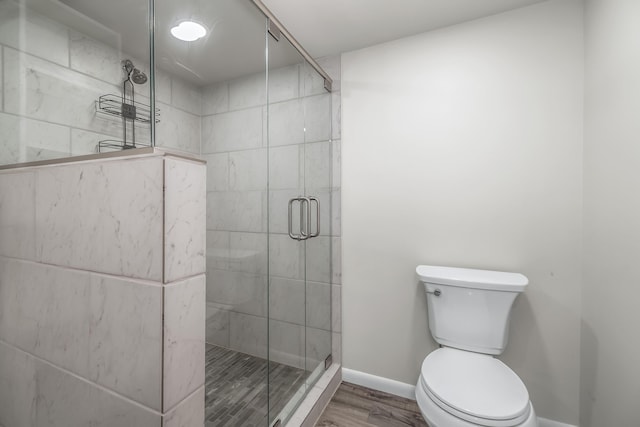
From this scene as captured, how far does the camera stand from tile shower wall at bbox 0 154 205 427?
66 centimetres

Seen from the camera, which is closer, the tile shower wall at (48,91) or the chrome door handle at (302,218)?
the tile shower wall at (48,91)

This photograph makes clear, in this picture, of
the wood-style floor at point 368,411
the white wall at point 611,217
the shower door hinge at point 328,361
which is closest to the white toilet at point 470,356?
the white wall at point 611,217

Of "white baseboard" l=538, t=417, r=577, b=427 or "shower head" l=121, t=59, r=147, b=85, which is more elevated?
"shower head" l=121, t=59, r=147, b=85

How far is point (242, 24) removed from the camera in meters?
1.22

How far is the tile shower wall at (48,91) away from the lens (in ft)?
3.10

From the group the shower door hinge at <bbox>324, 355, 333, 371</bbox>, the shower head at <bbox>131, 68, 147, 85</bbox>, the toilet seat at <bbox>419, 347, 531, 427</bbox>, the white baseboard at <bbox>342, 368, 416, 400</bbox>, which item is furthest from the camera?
the shower door hinge at <bbox>324, 355, 333, 371</bbox>

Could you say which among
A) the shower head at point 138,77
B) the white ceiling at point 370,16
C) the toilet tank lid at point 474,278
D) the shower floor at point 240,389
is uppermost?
the white ceiling at point 370,16

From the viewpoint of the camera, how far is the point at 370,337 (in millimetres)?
1890

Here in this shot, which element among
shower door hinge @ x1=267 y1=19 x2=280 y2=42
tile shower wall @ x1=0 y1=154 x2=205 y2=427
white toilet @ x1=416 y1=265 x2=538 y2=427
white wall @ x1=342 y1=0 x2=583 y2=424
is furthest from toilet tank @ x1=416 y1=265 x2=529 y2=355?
shower door hinge @ x1=267 y1=19 x2=280 y2=42

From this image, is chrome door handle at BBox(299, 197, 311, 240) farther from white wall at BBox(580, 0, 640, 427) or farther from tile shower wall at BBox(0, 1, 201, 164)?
white wall at BBox(580, 0, 640, 427)

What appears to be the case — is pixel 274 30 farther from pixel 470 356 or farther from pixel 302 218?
pixel 470 356

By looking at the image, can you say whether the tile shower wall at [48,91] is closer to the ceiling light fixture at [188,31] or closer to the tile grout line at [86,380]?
the ceiling light fixture at [188,31]

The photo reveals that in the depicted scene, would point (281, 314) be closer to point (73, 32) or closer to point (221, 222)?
point (221, 222)

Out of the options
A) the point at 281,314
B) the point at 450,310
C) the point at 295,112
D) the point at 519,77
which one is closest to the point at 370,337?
the point at 450,310
